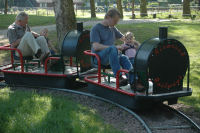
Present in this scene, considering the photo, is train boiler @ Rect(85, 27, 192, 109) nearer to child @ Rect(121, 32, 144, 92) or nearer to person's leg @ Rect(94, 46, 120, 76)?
person's leg @ Rect(94, 46, 120, 76)

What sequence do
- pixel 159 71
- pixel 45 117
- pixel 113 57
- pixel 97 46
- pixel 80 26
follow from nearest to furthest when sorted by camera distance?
pixel 45 117
pixel 159 71
pixel 113 57
pixel 97 46
pixel 80 26

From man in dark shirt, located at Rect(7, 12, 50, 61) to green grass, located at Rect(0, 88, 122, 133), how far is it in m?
1.60

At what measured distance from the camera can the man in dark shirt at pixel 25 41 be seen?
23.4 feet

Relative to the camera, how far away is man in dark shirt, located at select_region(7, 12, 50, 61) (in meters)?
7.12

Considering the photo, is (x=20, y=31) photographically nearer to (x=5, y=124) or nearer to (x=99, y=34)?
(x=99, y=34)

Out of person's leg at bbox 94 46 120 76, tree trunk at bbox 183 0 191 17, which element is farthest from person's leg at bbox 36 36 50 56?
tree trunk at bbox 183 0 191 17

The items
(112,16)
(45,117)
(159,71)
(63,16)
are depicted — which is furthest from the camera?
(63,16)

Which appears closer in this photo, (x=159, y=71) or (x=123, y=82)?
(x=159, y=71)

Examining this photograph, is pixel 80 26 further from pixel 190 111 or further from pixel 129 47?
pixel 190 111

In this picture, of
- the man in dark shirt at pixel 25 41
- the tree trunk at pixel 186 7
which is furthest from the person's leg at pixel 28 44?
the tree trunk at pixel 186 7

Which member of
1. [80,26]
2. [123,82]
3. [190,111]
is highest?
[80,26]

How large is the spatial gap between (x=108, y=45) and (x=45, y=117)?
2.27 m

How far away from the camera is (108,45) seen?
6.43 m

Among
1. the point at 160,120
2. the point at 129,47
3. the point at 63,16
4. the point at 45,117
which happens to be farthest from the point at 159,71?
the point at 63,16
